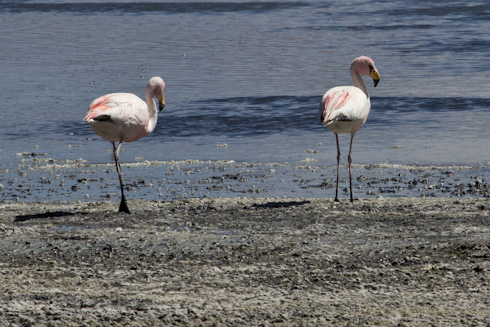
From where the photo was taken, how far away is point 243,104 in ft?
51.5

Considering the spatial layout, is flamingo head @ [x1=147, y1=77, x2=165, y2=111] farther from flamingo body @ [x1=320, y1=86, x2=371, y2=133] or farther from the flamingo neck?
flamingo body @ [x1=320, y1=86, x2=371, y2=133]

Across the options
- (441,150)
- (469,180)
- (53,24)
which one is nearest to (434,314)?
(469,180)

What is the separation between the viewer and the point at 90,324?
15.9 ft

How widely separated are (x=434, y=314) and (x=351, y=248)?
A: 5.05ft

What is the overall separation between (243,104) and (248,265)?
988 centimetres

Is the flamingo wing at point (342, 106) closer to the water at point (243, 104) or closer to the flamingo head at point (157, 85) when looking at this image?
the water at point (243, 104)

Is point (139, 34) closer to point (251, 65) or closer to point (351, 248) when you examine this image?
point (251, 65)

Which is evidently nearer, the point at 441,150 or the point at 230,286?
the point at 230,286

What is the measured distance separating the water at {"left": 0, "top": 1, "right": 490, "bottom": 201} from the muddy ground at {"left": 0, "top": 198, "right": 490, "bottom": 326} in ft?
5.10

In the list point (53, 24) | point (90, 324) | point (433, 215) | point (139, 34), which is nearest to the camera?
point (90, 324)

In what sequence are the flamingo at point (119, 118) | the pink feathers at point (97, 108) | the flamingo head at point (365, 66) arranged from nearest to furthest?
the pink feathers at point (97, 108) < the flamingo at point (119, 118) < the flamingo head at point (365, 66)

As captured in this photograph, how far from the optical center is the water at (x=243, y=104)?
10.2 metres

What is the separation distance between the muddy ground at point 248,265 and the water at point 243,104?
5.10 feet

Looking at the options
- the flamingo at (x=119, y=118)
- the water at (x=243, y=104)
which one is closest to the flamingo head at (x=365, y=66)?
the water at (x=243, y=104)
